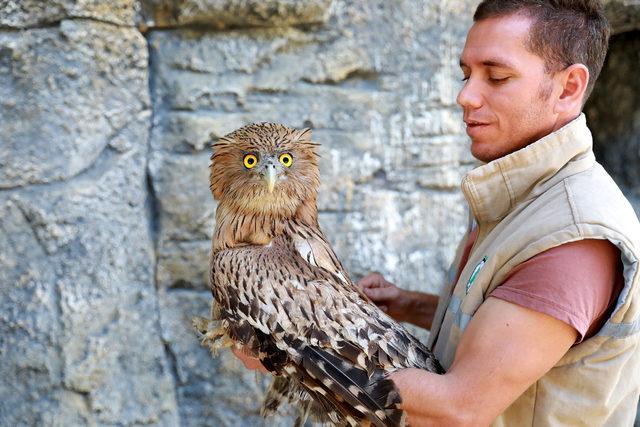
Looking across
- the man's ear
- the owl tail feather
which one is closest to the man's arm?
the owl tail feather

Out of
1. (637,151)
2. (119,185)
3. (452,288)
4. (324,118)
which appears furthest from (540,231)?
(637,151)

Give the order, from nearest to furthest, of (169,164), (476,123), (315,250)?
(476,123) < (315,250) < (169,164)

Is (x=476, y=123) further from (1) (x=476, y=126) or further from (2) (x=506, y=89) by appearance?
(2) (x=506, y=89)

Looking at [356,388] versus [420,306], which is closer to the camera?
[356,388]

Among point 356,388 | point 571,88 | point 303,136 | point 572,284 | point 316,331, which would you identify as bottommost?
point 356,388

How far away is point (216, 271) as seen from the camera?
7.78 ft

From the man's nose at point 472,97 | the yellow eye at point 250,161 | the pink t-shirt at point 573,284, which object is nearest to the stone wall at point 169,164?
the yellow eye at point 250,161

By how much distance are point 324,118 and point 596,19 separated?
1.34 metres

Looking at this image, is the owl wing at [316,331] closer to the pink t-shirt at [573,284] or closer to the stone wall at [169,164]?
the pink t-shirt at [573,284]

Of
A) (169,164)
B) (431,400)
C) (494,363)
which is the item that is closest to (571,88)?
(494,363)

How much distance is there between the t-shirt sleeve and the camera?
170cm

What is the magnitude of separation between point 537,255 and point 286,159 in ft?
3.43

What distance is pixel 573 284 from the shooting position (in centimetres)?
172

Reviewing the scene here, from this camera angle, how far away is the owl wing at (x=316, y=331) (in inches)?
79.0
